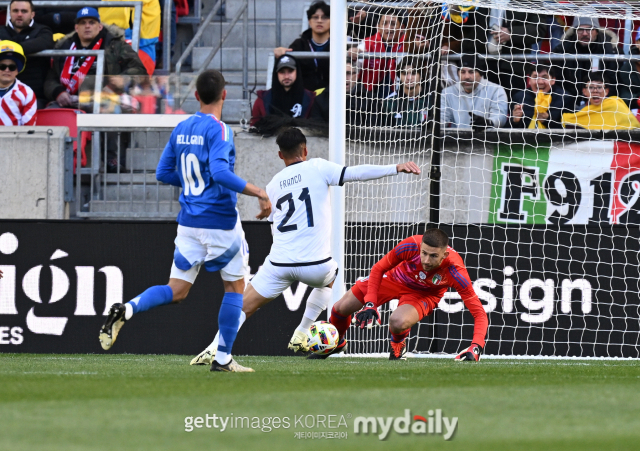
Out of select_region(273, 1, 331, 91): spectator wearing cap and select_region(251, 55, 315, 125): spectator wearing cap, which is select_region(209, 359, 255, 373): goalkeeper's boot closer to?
select_region(251, 55, 315, 125): spectator wearing cap

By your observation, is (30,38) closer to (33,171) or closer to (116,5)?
(116,5)

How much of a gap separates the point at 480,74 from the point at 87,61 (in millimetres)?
5138

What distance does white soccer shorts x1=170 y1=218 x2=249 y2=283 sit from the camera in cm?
618

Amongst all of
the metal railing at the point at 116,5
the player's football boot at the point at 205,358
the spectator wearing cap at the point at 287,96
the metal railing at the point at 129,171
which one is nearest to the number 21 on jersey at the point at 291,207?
the player's football boot at the point at 205,358

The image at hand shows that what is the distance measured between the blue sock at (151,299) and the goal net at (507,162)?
3.71 m

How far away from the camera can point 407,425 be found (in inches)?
151

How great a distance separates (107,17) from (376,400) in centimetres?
1077

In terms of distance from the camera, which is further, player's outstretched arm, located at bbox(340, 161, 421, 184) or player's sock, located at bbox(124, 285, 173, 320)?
player's outstretched arm, located at bbox(340, 161, 421, 184)

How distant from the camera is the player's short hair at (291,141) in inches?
303

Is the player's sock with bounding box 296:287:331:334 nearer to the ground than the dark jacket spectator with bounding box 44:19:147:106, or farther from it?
nearer to the ground

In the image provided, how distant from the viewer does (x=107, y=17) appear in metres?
14.0

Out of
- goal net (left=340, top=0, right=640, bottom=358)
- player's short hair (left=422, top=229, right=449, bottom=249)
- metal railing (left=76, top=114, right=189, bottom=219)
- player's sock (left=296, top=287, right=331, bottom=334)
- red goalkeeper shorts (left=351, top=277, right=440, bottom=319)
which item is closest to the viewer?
player's short hair (left=422, top=229, right=449, bottom=249)

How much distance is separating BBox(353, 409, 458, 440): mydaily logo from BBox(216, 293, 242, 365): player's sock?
88.0 inches

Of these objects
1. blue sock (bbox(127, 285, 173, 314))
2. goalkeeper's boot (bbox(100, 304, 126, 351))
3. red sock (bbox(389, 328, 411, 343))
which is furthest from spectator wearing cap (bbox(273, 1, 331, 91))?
goalkeeper's boot (bbox(100, 304, 126, 351))
